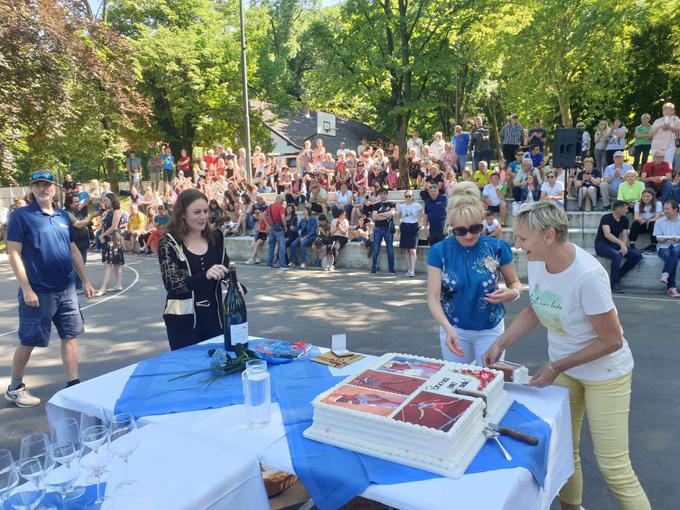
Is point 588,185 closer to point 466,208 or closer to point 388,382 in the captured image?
point 466,208

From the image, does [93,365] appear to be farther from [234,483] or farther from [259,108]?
[259,108]

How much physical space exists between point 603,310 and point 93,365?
5361 mm

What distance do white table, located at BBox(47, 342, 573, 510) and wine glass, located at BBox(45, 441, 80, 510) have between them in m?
0.40

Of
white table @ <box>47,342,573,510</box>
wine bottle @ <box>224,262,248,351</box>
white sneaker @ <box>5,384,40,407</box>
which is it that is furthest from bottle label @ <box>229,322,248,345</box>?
white sneaker @ <box>5,384,40,407</box>

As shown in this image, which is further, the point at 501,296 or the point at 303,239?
the point at 303,239

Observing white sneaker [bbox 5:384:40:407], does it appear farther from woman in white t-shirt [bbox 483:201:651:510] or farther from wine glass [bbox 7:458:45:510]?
woman in white t-shirt [bbox 483:201:651:510]

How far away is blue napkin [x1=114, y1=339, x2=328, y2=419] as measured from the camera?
7.01ft

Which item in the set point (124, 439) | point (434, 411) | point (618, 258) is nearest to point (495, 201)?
point (618, 258)

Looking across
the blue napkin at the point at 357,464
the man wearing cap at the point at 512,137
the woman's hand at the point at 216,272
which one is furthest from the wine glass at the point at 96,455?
the man wearing cap at the point at 512,137

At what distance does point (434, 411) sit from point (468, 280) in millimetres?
1327

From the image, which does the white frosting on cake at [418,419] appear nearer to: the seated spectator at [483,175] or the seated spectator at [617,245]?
the seated spectator at [617,245]

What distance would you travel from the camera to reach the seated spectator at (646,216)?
9250mm

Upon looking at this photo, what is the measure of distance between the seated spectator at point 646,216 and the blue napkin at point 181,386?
875 centimetres

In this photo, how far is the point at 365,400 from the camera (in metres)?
1.82
